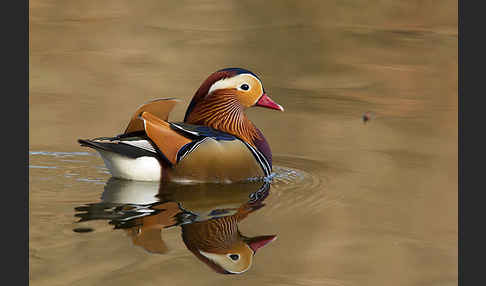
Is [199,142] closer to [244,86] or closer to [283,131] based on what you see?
[244,86]

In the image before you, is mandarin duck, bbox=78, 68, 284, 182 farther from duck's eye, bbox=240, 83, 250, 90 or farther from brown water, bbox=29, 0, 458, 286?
brown water, bbox=29, 0, 458, 286

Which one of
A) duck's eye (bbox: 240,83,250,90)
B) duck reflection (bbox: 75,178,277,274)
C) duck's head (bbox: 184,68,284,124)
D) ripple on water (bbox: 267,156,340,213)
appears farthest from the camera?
duck's eye (bbox: 240,83,250,90)

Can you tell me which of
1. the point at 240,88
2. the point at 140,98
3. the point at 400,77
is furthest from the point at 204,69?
the point at 240,88

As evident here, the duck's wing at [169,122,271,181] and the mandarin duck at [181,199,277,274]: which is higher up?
the duck's wing at [169,122,271,181]

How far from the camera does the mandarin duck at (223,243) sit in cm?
550

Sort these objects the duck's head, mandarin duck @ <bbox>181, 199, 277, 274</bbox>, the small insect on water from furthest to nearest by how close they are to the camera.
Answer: the small insect on water → the duck's head → mandarin duck @ <bbox>181, 199, 277, 274</bbox>

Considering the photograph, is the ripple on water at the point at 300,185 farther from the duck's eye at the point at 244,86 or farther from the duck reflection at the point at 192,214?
the duck's eye at the point at 244,86

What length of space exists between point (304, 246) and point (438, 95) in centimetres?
468

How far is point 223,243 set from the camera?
5.76 m

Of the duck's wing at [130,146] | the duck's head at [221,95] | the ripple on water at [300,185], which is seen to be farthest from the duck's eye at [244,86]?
the duck's wing at [130,146]

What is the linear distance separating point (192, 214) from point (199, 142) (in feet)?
2.69

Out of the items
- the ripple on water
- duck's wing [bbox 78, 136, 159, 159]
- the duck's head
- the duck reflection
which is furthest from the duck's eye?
duck's wing [bbox 78, 136, 159, 159]

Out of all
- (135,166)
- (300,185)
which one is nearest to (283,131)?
(300,185)

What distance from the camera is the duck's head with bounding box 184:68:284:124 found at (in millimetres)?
7328
